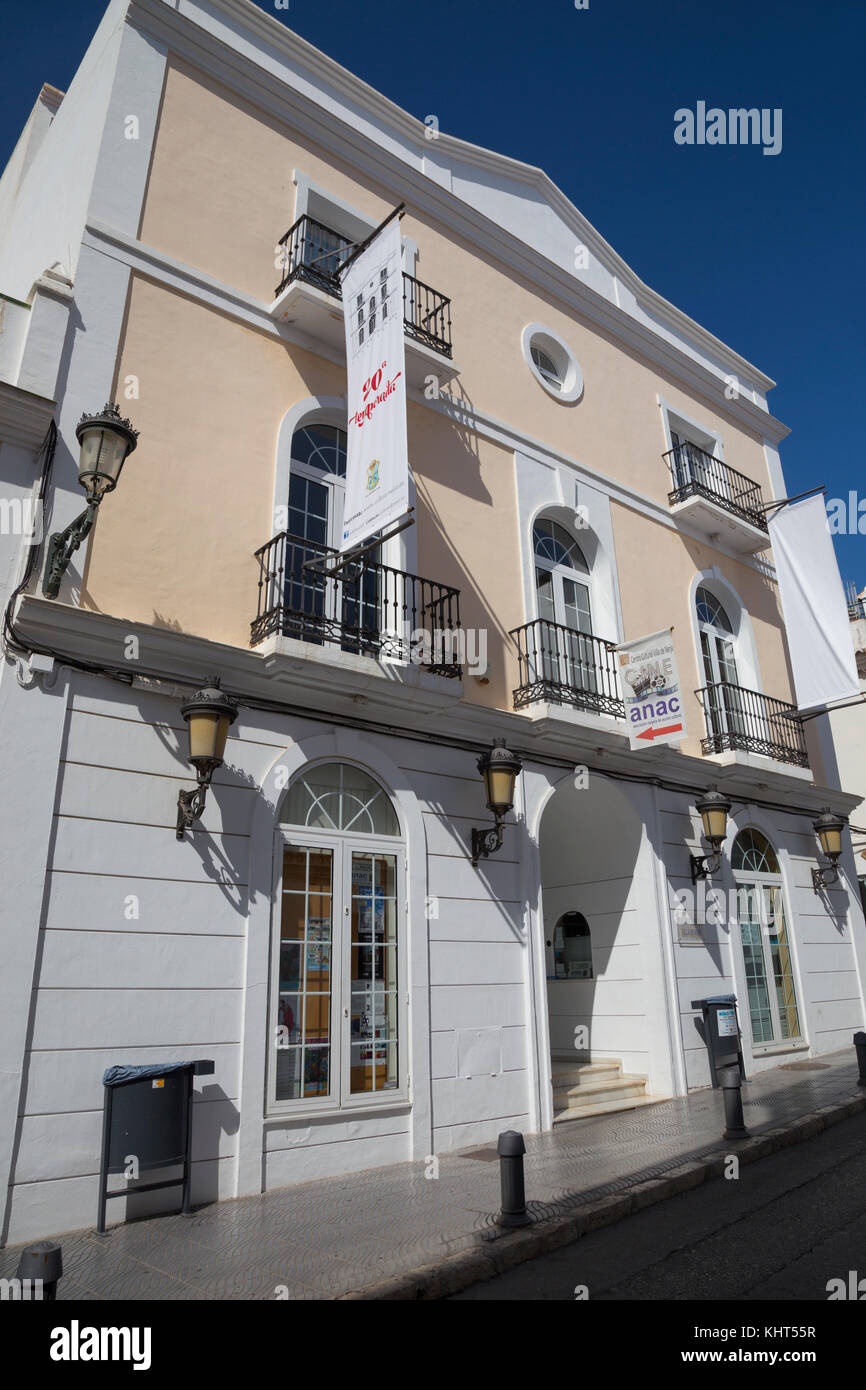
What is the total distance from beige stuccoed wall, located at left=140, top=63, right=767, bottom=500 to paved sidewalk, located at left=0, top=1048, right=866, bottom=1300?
863cm

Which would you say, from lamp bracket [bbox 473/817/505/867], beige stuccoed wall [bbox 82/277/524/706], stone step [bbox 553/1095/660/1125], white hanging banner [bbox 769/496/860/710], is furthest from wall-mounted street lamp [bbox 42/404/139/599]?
white hanging banner [bbox 769/496/860/710]

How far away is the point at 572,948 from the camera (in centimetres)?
1264

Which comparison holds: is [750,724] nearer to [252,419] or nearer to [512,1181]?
[252,419]

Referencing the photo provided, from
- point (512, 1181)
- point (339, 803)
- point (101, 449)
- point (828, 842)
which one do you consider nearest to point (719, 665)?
point (828, 842)

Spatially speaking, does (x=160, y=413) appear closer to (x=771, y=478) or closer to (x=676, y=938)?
(x=676, y=938)

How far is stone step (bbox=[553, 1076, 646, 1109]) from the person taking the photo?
10.3 meters

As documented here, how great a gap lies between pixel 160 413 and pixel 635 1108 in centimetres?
936

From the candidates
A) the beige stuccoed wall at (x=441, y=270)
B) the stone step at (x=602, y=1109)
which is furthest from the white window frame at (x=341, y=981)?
the beige stuccoed wall at (x=441, y=270)

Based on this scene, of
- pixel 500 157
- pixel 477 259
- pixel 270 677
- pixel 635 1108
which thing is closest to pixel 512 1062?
pixel 635 1108

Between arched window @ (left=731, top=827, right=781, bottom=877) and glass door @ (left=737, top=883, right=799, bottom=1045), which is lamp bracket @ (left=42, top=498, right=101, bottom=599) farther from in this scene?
glass door @ (left=737, top=883, right=799, bottom=1045)

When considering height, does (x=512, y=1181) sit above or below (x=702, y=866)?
below

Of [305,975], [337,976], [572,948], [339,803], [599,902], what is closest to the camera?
[305,975]

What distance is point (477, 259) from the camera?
40.2 feet

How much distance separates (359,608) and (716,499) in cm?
805
